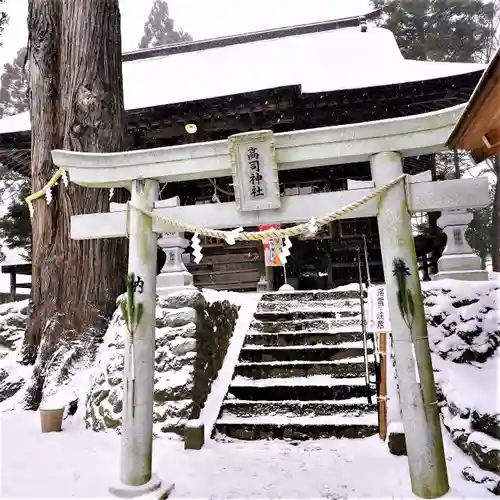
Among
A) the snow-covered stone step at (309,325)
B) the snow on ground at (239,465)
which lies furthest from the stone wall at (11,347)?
the snow-covered stone step at (309,325)

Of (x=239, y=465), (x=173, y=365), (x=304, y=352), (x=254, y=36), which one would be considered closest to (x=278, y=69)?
(x=254, y=36)

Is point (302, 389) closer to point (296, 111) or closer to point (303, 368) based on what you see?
point (303, 368)

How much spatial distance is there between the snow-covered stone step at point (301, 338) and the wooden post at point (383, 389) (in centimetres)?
159

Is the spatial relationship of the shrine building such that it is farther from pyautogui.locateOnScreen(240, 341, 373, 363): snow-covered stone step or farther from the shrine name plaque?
the shrine name plaque

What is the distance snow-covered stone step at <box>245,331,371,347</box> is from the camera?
5.95 metres

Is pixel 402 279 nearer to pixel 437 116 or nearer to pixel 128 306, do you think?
pixel 437 116

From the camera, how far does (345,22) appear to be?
17.7 metres

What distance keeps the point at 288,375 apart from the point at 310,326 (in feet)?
3.25

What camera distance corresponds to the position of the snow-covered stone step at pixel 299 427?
183 inches

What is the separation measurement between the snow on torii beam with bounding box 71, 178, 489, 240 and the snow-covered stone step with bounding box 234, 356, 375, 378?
8.72 ft

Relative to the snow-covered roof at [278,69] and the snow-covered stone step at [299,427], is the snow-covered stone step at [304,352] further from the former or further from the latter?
the snow-covered roof at [278,69]

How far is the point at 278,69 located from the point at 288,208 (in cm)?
900

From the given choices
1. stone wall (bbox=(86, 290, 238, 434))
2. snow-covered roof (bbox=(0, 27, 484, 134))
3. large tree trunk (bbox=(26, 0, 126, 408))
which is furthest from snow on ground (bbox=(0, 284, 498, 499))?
snow-covered roof (bbox=(0, 27, 484, 134))

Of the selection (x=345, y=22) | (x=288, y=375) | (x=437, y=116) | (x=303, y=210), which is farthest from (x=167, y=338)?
(x=345, y=22)
